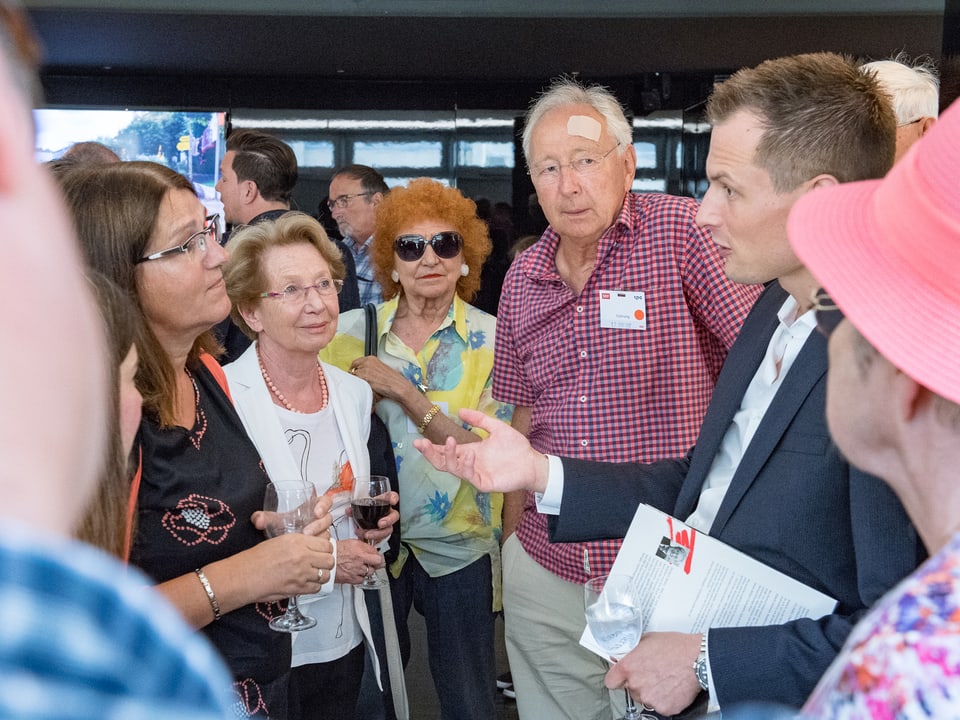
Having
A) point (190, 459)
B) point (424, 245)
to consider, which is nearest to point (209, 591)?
point (190, 459)

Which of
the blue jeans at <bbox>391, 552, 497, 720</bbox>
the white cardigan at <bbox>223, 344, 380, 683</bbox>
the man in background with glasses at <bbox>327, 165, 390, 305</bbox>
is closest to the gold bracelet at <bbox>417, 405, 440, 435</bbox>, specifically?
the white cardigan at <bbox>223, 344, 380, 683</bbox>

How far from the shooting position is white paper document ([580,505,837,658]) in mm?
1716

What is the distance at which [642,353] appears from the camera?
2883 mm

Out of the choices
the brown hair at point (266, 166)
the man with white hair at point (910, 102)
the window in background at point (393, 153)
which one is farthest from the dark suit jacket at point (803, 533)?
the window in background at point (393, 153)

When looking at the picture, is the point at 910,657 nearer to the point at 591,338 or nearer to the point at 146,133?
the point at 591,338

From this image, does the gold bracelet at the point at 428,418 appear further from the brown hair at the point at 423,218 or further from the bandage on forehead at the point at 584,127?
the bandage on forehead at the point at 584,127

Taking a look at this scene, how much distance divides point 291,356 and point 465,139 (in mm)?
7080

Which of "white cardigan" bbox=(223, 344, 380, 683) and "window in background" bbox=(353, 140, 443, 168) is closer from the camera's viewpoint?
"white cardigan" bbox=(223, 344, 380, 683)

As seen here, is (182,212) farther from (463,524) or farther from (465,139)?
(465,139)

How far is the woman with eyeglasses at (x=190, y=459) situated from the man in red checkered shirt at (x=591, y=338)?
2.78 ft

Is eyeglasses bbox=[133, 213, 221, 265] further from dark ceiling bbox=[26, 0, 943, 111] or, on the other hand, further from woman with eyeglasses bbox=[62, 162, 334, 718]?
dark ceiling bbox=[26, 0, 943, 111]

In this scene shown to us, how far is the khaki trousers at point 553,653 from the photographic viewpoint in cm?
296

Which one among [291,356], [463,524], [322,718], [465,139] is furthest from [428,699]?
[465,139]

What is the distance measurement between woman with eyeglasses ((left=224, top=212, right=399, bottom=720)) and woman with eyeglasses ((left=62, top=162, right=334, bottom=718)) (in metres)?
0.22
